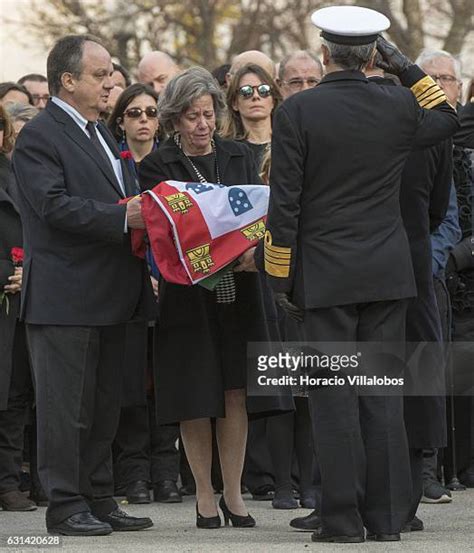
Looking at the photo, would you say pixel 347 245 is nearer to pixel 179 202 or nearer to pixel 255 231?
pixel 255 231

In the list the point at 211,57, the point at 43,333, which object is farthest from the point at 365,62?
the point at 211,57

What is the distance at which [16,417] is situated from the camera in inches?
357

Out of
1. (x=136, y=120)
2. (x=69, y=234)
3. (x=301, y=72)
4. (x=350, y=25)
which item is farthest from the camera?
(x=301, y=72)

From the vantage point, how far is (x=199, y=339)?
25.8ft

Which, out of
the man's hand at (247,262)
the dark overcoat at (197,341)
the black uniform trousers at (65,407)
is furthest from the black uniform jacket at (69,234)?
the man's hand at (247,262)

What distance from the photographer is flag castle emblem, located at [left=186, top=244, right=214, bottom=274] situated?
7.53 m

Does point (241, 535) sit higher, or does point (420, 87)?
point (420, 87)

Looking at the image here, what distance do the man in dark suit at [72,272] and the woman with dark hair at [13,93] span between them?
304 cm

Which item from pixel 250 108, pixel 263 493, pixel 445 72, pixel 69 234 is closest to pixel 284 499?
pixel 263 493

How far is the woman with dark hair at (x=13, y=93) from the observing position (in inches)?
420

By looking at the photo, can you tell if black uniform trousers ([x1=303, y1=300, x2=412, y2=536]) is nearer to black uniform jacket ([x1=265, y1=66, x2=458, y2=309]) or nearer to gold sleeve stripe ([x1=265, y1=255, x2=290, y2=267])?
black uniform jacket ([x1=265, y1=66, x2=458, y2=309])

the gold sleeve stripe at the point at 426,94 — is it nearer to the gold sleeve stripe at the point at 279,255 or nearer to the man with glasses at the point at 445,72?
the gold sleeve stripe at the point at 279,255

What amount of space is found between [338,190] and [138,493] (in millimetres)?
2899

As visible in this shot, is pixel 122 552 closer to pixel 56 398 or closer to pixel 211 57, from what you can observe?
pixel 56 398
